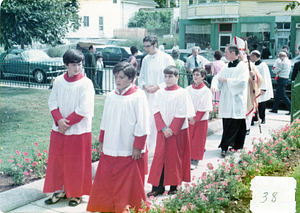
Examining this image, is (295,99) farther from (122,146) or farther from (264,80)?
(122,146)

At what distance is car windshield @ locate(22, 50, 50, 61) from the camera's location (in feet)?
16.6

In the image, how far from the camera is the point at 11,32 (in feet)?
15.1

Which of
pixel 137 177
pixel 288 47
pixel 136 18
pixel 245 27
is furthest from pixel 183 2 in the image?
pixel 288 47

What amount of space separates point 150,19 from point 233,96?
1987mm

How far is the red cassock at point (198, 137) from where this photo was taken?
5996mm

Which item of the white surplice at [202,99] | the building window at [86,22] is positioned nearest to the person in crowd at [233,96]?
the white surplice at [202,99]

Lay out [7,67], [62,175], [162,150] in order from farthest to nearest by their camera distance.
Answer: [7,67] → [162,150] → [62,175]

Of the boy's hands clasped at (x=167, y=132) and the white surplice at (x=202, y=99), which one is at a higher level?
the white surplice at (x=202, y=99)

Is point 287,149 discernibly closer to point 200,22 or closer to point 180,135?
point 180,135

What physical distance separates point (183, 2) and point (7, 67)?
2672 mm

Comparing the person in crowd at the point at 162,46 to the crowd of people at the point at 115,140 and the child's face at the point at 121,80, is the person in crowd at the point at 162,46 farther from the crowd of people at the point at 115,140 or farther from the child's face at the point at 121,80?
the child's face at the point at 121,80

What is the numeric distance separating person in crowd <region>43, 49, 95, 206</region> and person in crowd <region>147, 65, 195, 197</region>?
868 millimetres

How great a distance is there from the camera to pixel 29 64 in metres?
5.50

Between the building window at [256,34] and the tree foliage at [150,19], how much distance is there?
197cm
